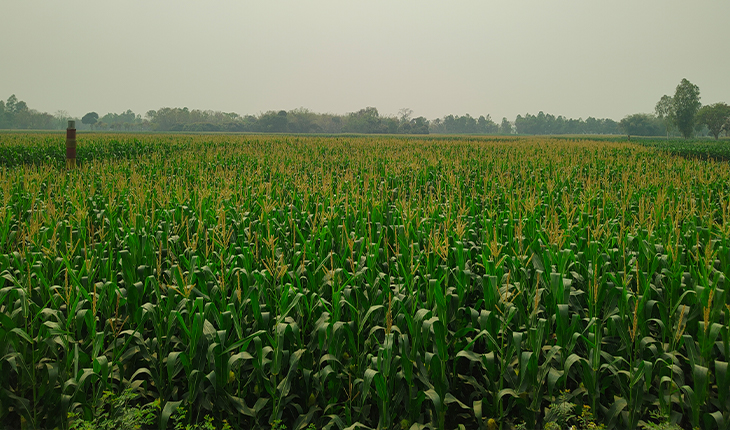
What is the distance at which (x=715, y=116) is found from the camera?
104500 millimetres

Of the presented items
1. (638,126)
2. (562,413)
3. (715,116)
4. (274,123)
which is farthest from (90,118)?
(638,126)

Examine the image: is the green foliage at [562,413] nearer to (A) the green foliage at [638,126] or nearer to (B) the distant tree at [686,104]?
(B) the distant tree at [686,104]

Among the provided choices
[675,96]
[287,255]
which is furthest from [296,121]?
[287,255]

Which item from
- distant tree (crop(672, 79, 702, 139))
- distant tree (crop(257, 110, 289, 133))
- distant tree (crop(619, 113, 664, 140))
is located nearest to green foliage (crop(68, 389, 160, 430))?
distant tree (crop(672, 79, 702, 139))

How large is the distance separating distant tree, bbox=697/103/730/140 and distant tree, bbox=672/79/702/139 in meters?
3.73

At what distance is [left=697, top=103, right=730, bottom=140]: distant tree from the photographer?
341ft

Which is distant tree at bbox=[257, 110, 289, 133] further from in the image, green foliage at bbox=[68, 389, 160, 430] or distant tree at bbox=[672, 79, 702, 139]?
green foliage at bbox=[68, 389, 160, 430]

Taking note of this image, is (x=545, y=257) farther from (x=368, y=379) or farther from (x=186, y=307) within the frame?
(x=186, y=307)

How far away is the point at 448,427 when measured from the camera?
3678 mm

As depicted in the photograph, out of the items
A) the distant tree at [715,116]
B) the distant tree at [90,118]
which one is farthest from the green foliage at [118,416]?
the distant tree at [90,118]

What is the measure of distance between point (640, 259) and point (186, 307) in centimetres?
506

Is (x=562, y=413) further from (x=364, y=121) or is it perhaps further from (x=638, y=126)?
(x=638, y=126)

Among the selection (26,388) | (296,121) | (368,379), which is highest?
(296,121)

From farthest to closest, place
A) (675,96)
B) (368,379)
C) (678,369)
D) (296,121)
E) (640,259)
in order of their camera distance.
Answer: (296,121), (675,96), (640,259), (678,369), (368,379)
